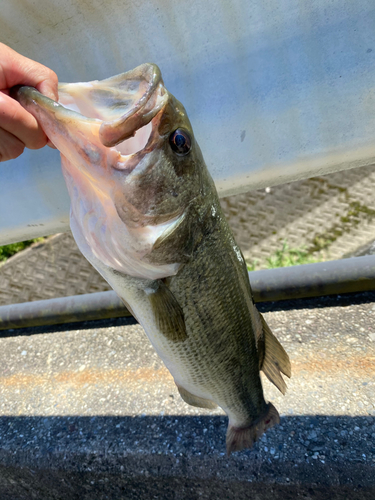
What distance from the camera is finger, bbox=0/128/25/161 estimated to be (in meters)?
1.09

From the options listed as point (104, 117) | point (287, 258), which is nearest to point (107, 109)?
point (104, 117)

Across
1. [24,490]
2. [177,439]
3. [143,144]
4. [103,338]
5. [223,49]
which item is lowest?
[24,490]

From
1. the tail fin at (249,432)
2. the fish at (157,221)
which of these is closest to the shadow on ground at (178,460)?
the tail fin at (249,432)

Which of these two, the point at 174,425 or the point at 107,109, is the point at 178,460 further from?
the point at 107,109

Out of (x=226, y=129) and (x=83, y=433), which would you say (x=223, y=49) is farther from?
(x=83, y=433)

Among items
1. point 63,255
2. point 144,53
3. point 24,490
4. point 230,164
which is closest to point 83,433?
point 24,490

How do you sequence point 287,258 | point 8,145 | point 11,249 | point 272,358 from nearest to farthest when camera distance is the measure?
point 8,145
point 272,358
point 287,258
point 11,249

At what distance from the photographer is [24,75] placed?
3.49ft

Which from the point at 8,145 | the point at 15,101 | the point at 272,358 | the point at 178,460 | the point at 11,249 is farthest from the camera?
the point at 11,249

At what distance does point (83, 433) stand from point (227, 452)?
0.80m

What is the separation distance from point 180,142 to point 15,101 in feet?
1.54

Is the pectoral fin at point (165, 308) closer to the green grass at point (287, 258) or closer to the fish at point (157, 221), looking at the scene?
the fish at point (157, 221)

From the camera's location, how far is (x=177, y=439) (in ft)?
5.84

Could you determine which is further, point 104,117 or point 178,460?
point 178,460
